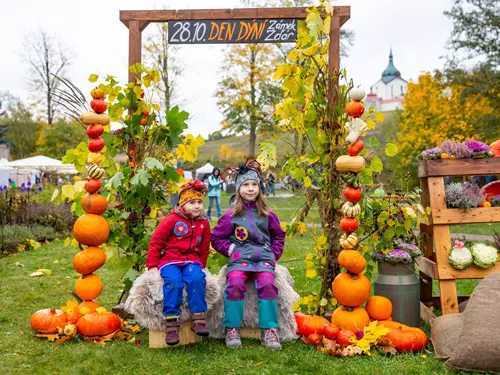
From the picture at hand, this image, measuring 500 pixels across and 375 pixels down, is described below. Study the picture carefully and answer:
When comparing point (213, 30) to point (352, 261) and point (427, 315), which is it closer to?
point (352, 261)

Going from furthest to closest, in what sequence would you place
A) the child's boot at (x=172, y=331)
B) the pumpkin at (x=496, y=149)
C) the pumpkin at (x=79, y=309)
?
the pumpkin at (x=496, y=149), the pumpkin at (x=79, y=309), the child's boot at (x=172, y=331)

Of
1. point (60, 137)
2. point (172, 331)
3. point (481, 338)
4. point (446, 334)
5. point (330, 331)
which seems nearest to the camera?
point (481, 338)

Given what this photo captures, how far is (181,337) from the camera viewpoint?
4.21 meters

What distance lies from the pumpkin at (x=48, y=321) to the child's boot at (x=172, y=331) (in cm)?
108

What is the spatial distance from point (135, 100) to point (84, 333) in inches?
86.9

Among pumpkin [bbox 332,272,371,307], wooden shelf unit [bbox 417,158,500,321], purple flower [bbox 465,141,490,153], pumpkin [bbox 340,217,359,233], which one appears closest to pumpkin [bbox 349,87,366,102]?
wooden shelf unit [bbox 417,158,500,321]

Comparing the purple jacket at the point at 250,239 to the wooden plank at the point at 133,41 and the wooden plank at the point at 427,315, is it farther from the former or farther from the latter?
the wooden plank at the point at 133,41

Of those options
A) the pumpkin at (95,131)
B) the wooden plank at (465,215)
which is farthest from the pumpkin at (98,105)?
the wooden plank at (465,215)

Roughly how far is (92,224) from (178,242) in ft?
2.66

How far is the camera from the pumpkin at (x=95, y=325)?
4262mm

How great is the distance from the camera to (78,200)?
182 inches

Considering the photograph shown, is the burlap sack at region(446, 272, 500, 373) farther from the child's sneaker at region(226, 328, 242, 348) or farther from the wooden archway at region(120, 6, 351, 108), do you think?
the wooden archway at region(120, 6, 351, 108)

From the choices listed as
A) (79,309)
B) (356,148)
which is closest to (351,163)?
(356,148)

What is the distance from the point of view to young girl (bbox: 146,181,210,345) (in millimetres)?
4012
